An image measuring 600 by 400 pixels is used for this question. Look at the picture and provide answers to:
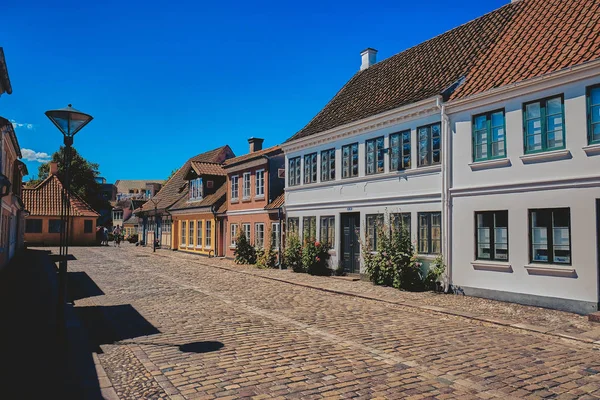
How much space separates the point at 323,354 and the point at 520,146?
7.74 m

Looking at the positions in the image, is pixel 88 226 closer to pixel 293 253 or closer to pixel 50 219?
pixel 50 219

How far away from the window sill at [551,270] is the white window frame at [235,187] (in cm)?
1801

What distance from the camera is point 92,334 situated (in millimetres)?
8211

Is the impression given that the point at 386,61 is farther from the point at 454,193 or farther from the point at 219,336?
the point at 219,336

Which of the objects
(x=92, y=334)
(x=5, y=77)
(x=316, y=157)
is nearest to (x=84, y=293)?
(x=92, y=334)

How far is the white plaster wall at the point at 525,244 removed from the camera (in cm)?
1005

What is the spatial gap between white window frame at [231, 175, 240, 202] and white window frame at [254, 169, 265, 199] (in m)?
2.34

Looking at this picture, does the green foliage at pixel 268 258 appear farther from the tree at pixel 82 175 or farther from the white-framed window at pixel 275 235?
the tree at pixel 82 175

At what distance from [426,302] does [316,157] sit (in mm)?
9484

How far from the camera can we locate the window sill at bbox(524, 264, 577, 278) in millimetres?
10289

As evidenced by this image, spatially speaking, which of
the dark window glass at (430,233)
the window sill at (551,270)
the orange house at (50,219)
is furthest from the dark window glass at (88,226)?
the window sill at (551,270)

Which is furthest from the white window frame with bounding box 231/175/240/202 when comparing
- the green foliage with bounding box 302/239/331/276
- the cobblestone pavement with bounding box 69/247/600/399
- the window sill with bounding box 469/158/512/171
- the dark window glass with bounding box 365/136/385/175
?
the window sill with bounding box 469/158/512/171

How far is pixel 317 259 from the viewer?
59.6 feet

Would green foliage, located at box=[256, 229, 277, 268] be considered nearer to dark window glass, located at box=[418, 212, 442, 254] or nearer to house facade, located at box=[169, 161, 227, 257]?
house facade, located at box=[169, 161, 227, 257]
